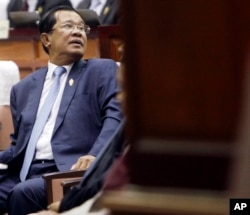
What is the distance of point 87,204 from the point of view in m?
1.46

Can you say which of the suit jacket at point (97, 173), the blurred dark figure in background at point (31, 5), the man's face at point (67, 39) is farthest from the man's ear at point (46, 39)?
the blurred dark figure in background at point (31, 5)

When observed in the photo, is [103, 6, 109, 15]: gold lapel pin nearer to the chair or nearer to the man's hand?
the man's hand

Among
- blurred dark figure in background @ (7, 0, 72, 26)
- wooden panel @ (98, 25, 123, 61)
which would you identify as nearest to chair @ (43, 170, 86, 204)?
wooden panel @ (98, 25, 123, 61)

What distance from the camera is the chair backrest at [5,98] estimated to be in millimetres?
2947

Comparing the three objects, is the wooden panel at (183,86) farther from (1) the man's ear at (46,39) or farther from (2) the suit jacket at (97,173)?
(1) the man's ear at (46,39)

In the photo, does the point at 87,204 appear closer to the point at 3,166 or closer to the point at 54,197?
the point at 54,197

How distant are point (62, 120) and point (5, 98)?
60 cm

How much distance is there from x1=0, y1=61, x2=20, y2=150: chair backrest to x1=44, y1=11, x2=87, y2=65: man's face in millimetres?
354

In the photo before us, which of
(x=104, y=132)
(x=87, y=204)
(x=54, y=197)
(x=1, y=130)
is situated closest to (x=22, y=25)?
(x=1, y=130)

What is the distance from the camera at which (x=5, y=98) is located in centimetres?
303

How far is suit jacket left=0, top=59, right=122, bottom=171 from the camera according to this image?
2465 millimetres

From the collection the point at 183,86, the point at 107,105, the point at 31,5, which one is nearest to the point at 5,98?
the point at 107,105

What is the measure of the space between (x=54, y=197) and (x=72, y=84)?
0.55m

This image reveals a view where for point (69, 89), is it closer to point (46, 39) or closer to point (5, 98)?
point (46, 39)
